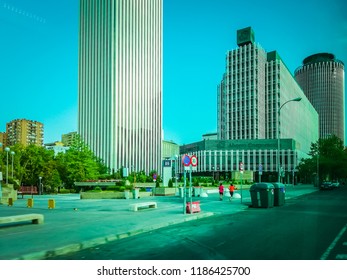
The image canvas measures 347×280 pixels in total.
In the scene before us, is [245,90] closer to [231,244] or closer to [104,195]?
[104,195]

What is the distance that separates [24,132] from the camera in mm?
154750

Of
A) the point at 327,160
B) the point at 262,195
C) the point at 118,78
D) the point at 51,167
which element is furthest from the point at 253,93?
the point at 262,195

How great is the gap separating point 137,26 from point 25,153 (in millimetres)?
91848

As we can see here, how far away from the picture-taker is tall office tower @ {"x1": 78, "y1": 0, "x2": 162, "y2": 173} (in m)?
132

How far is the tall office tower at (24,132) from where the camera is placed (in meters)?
133

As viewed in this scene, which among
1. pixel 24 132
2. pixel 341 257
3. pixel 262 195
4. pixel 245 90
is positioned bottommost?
pixel 262 195

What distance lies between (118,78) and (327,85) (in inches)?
3198

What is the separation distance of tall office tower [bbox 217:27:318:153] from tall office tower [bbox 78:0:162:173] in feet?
102

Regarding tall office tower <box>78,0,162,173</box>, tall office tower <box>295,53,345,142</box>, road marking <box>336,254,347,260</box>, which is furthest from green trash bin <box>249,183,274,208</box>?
tall office tower <box>78,0,162,173</box>

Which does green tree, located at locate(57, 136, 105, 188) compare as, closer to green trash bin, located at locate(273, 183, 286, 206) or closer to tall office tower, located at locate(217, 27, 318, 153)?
green trash bin, located at locate(273, 183, 286, 206)

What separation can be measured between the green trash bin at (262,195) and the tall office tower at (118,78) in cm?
11114
